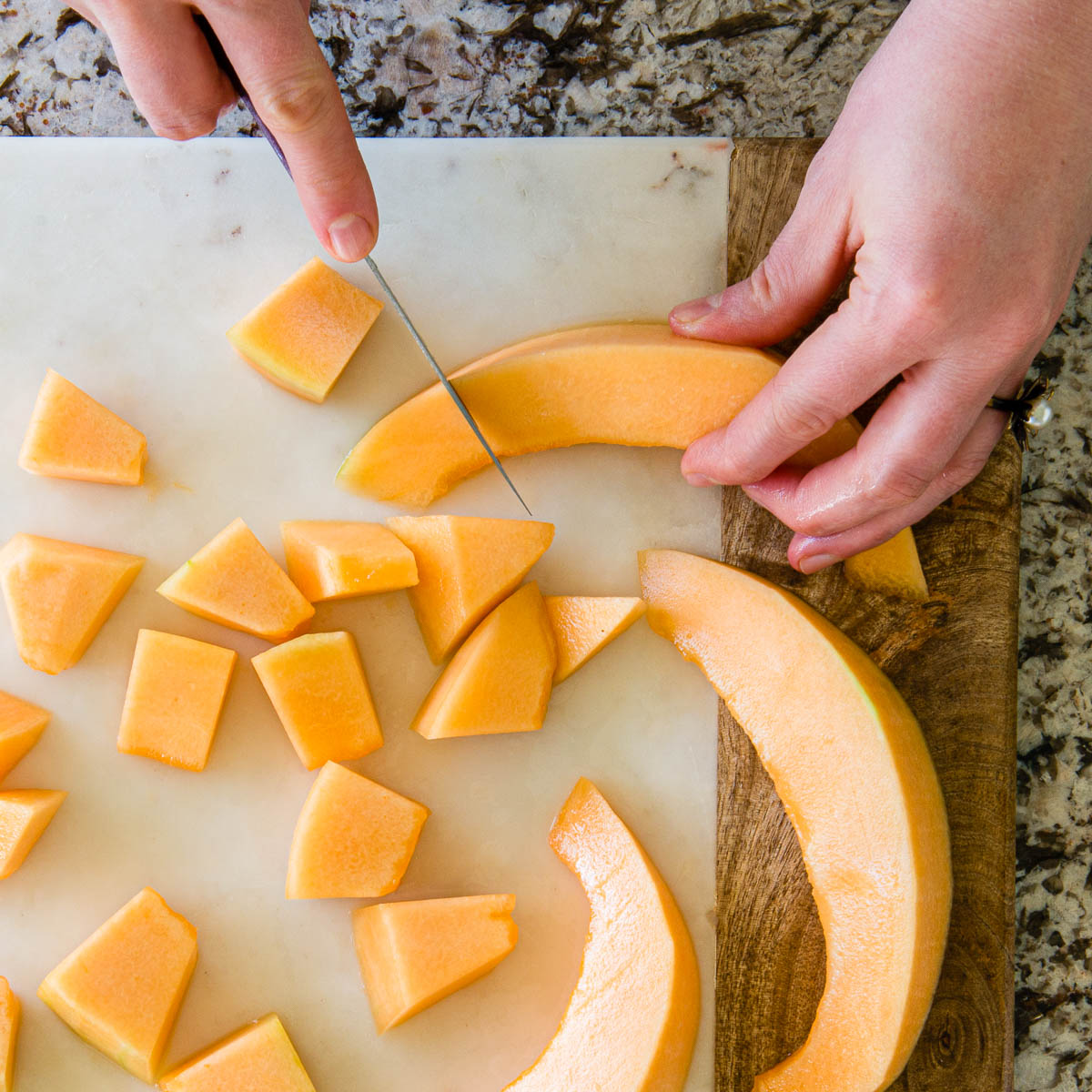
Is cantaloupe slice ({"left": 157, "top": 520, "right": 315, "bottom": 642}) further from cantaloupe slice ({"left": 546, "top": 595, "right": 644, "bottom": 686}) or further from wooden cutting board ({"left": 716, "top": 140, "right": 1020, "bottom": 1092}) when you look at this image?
wooden cutting board ({"left": 716, "top": 140, "right": 1020, "bottom": 1092})

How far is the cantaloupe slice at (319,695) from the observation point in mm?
1726

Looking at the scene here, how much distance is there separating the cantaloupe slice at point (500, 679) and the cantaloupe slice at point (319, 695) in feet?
0.41

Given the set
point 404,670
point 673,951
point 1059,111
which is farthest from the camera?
point 404,670

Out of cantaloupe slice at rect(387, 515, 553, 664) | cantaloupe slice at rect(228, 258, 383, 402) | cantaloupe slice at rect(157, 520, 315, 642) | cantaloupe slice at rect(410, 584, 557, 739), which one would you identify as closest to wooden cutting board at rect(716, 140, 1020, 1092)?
cantaloupe slice at rect(410, 584, 557, 739)

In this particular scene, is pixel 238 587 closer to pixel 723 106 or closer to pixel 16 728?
pixel 16 728

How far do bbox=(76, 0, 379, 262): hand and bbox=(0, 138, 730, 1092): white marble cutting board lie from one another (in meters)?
0.48

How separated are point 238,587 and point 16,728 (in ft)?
1.57

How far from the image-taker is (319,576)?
1735 mm

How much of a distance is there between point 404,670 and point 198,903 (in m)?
0.58

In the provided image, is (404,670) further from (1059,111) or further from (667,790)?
(1059,111)

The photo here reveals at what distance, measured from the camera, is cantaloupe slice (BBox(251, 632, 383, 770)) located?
1.73m

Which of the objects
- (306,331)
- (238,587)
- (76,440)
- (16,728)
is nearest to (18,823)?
(16,728)

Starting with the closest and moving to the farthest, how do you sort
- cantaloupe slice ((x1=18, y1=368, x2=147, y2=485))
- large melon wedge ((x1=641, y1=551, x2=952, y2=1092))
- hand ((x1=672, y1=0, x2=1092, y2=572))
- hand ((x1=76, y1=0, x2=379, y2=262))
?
hand ((x1=76, y1=0, x2=379, y2=262))
hand ((x1=672, y1=0, x2=1092, y2=572))
large melon wedge ((x1=641, y1=551, x2=952, y2=1092))
cantaloupe slice ((x1=18, y1=368, x2=147, y2=485))

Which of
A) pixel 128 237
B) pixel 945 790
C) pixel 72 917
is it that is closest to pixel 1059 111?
pixel 945 790
